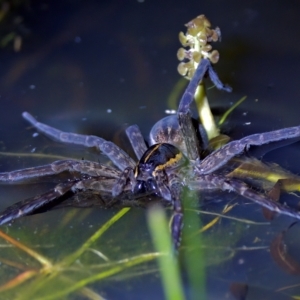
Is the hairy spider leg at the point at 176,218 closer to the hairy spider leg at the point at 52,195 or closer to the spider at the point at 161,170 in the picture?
the spider at the point at 161,170

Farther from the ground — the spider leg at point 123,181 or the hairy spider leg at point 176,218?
the spider leg at point 123,181

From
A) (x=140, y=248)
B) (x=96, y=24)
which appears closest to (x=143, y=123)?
(x=140, y=248)

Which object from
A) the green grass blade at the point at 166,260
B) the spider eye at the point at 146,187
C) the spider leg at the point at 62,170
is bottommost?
the green grass blade at the point at 166,260

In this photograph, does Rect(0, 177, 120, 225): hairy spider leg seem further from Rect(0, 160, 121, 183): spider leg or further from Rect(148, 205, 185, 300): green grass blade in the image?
Rect(148, 205, 185, 300): green grass blade

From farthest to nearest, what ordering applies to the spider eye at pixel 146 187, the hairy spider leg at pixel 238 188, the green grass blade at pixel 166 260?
the spider eye at pixel 146 187, the hairy spider leg at pixel 238 188, the green grass blade at pixel 166 260

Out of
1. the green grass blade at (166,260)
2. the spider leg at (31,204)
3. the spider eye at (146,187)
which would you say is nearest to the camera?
the green grass blade at (166,260)

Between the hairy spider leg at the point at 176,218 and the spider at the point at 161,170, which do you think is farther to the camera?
the spider at the point at 161,170

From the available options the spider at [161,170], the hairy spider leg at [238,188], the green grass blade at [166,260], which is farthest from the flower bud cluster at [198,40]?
the green grass blade at [166,260]

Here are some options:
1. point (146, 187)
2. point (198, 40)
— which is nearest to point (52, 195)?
point (146, 187)
